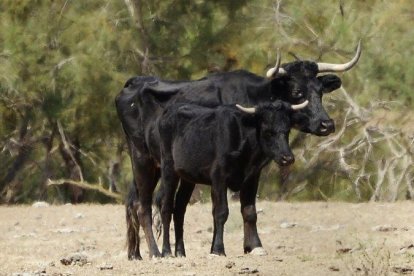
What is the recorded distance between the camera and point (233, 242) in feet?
56.0

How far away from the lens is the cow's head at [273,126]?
13438mm

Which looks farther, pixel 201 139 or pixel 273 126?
pixel 201 139

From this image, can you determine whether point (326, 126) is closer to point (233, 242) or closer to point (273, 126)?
point (273, 126)

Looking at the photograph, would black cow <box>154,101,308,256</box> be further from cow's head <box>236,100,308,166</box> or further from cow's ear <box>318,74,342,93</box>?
cow's ear <box>318,74,342,93</box>

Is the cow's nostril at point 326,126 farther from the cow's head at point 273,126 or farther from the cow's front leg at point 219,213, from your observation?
the cow's front leg at point 219,213

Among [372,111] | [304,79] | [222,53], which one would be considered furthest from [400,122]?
[304,79]

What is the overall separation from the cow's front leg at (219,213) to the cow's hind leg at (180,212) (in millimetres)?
815

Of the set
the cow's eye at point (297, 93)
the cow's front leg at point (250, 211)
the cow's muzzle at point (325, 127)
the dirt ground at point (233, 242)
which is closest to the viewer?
the dirt ground at point (233, 242)

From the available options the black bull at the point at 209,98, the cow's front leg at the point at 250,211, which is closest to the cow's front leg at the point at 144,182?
the black bull at the point at 209,98

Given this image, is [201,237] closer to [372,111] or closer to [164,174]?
[164,174]

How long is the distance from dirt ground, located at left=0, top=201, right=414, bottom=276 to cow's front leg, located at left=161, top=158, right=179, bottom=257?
342 millimetres

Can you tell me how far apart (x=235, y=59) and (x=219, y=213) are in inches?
603

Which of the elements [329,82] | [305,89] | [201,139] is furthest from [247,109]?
[329,82]

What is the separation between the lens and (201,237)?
18531 millimetres
